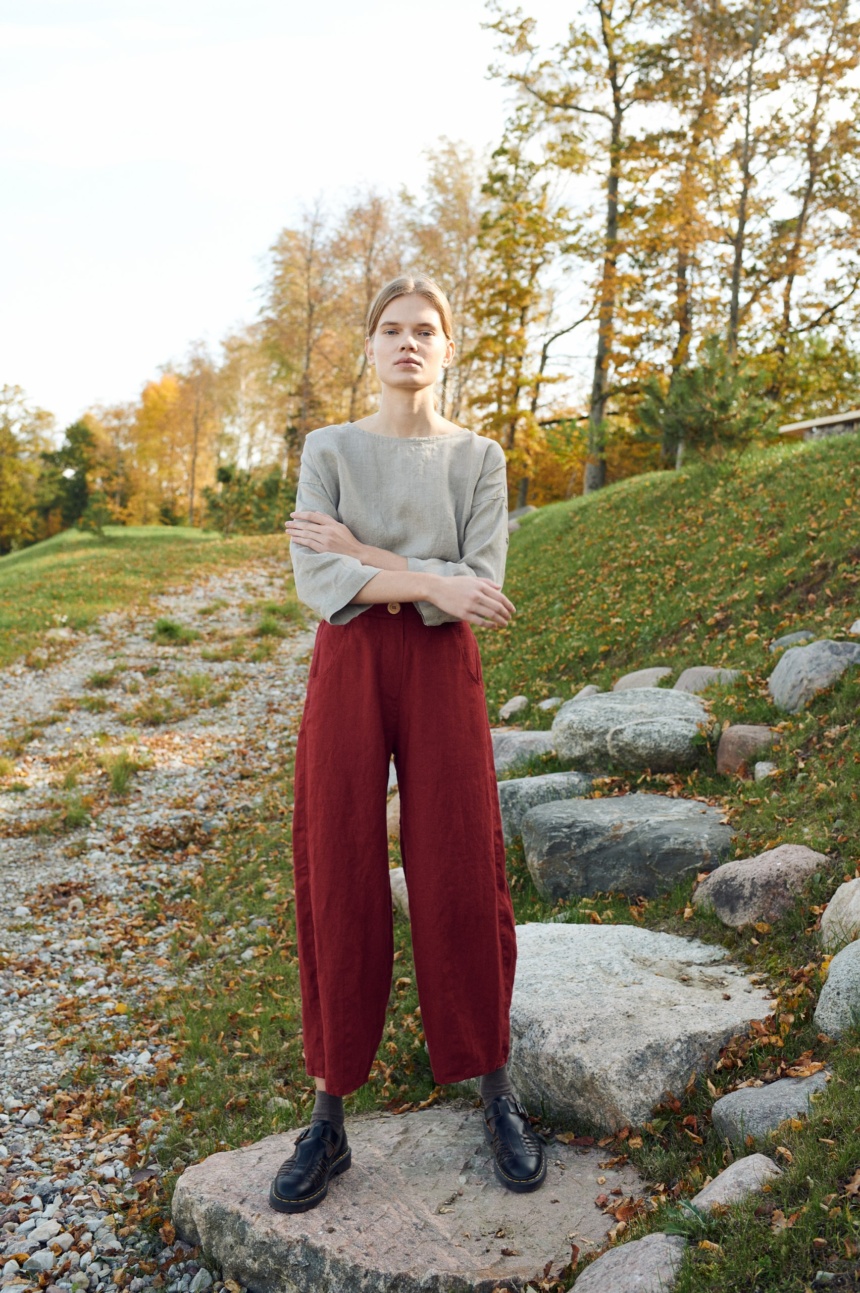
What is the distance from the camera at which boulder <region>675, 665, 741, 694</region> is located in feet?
21.2

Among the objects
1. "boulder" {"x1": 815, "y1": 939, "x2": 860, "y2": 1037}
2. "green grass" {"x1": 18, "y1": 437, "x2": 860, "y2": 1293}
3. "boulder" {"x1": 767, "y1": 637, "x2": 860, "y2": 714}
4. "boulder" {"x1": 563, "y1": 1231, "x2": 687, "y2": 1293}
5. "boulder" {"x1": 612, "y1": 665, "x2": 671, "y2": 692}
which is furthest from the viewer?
"boulder" {"x1": 612, "y1": 665, "x2": 671, "y2": 692}

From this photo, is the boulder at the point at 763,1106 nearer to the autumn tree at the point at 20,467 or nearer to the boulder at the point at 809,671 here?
the boulder at the point at 809,671

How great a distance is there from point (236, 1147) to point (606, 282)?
16183 mm

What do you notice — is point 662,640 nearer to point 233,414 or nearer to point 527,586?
point 527,586

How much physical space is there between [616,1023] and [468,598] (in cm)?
148

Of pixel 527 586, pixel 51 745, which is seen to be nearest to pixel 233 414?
pixel 527 586

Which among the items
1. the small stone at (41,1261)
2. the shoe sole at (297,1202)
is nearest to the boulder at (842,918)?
the shoe sole at (297,1202)

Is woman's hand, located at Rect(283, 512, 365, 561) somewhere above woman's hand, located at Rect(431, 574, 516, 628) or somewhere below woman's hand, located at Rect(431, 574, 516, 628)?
above

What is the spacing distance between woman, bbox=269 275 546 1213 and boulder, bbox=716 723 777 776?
2.91 meters

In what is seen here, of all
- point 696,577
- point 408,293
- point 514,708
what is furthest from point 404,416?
point 696,577

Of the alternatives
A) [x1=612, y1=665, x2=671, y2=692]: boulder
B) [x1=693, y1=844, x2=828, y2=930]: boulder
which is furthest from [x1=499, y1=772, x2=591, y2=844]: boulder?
[x1=612, y1=665, x2=671, y2=692]: boulder

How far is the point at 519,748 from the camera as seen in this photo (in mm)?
6637

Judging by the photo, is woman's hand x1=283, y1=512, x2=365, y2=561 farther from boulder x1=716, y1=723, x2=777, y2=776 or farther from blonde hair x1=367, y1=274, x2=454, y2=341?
boulder x1=716, y1=723, x2=777, y2=776

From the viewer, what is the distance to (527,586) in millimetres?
12078
